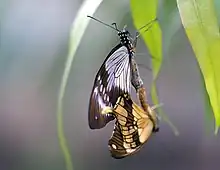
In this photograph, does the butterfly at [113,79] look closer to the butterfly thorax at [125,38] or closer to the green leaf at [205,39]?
the butterfly thorax at [125,38]

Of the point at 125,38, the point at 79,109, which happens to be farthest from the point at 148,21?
the point at 79,109

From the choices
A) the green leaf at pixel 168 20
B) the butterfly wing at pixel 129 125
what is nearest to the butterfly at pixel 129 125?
the butterfly wing at pixel 129 125

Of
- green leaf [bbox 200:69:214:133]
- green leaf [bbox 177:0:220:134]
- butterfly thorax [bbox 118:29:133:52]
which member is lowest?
green leaf [bbox 200:69:214:133]

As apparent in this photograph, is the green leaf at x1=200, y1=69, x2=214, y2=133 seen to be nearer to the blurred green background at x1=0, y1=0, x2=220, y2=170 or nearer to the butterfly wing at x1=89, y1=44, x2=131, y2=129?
the blurred green background at x1=0, y1=0, x2=220, y2=170

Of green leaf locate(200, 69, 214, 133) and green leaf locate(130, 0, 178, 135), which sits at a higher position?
green leaf locate(130, 0, 178, 135)

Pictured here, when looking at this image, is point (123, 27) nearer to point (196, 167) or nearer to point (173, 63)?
point (173, 63)

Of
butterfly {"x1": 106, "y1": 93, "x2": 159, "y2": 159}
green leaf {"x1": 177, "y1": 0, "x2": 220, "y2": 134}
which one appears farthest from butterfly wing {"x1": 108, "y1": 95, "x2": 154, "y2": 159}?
green leaf {"x1": 177, "y1": 0, "x2": 220, "y2": 134}

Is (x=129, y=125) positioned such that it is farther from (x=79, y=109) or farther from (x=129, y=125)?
(x=79, y=109)
